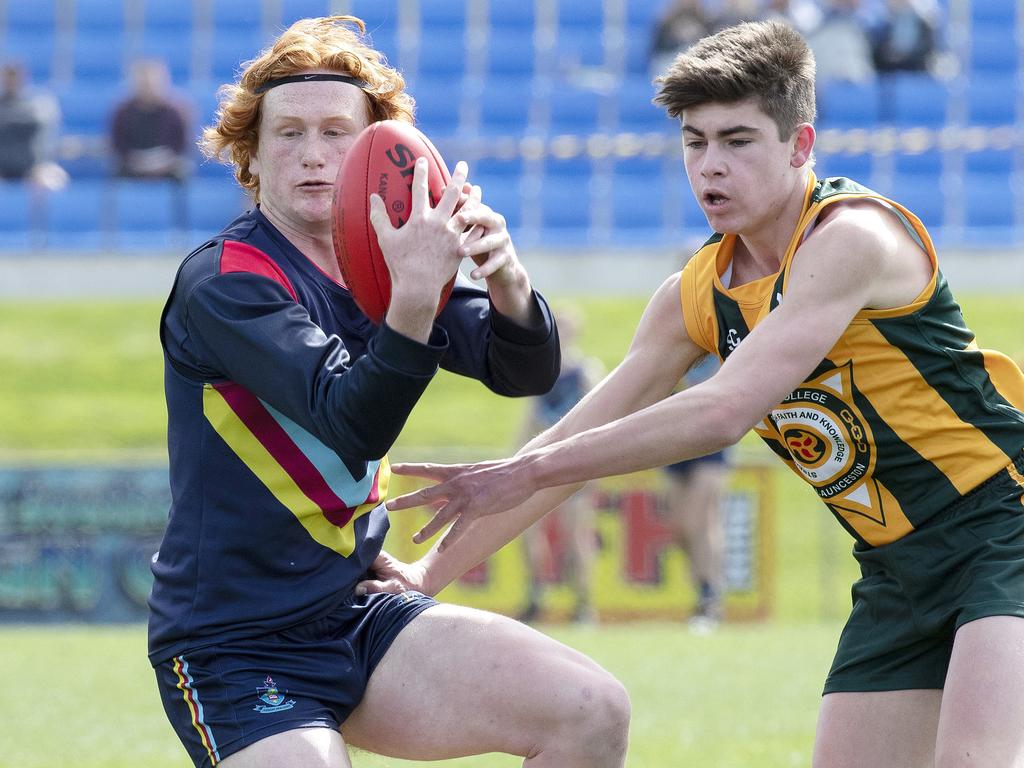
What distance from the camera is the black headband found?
3.56 metres

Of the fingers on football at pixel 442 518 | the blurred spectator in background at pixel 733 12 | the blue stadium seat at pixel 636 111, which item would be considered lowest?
the blue stadium seat at pixel 636 111

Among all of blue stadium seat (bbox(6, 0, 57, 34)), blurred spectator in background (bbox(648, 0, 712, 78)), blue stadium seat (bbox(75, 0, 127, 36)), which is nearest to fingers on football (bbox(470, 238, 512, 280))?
blurred spectator in background (bbox(648, 0, 712, 78))

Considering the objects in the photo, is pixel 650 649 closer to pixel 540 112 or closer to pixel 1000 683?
pixel 1000 683

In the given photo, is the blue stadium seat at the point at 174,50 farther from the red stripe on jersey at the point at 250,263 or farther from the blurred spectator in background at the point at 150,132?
the red stripe on jersey at the point at 250,263

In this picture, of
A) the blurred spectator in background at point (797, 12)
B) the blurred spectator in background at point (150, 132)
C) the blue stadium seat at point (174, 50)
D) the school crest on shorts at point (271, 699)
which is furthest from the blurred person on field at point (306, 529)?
the blue stadium seat at point (174, 50)

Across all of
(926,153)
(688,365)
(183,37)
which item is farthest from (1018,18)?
(688,365)

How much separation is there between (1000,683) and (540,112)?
549 inches

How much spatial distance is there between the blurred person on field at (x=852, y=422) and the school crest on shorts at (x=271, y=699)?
423 mm

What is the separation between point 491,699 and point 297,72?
1.44 m

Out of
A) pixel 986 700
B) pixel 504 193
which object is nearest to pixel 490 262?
pixel 986 700

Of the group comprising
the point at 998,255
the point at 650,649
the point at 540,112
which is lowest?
the point at 650,649

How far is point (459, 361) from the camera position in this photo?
3820 mm

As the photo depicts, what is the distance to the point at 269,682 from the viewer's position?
333 centimetres

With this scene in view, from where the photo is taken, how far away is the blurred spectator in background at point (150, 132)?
1498cm
